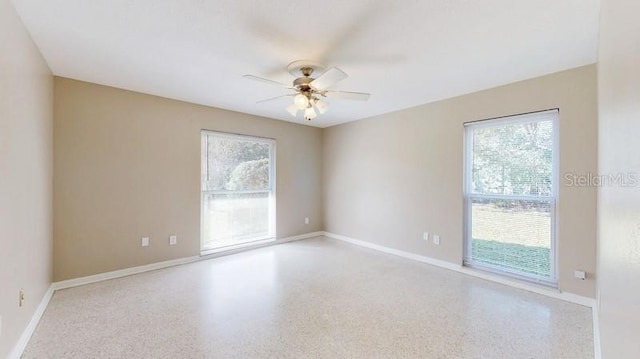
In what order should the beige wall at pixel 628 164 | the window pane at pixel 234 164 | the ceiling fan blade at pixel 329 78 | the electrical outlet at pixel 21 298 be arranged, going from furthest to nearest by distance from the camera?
the window pane at pixel 234 164
the ceiling fan blade at pixel 329 78
the electrical outlet at pixel 21 298
the beige wall at pixel 628 164

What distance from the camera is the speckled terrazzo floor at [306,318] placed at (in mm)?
1976

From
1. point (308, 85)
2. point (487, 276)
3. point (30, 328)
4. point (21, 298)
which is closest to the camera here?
point (21, 298)

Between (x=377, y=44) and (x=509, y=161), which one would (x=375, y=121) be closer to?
(x=509, y=161)

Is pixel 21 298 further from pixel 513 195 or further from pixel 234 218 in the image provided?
pixel 513 195

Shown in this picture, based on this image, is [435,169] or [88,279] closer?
[88,279]

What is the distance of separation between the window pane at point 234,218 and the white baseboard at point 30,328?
71.9 inches

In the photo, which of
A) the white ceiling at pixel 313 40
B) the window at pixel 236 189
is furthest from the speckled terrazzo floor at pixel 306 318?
the white ceiling at pixel 313 40

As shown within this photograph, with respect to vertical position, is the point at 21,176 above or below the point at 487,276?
above

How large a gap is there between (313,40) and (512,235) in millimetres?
3183

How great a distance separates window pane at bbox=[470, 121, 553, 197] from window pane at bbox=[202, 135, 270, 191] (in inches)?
133

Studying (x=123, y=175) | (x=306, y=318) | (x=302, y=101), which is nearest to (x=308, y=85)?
(x=302, y=101)

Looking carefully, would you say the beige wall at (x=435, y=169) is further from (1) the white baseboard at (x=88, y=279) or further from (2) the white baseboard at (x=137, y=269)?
(2) the white baseboard at (x=137, y=269)

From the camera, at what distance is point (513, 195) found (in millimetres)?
3232

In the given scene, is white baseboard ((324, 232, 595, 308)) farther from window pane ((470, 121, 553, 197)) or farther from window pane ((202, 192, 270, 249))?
window pane ((202, 192, 270, 249))
